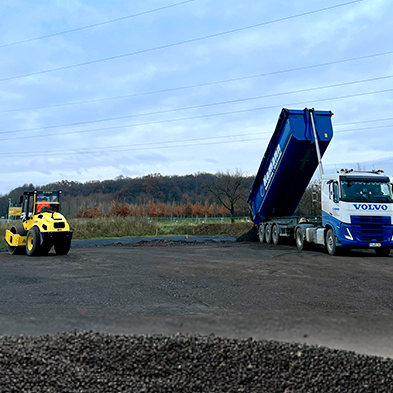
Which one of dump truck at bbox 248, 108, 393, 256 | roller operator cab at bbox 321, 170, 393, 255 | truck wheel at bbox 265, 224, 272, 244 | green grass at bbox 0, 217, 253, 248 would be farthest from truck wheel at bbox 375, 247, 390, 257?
green grass at bbox 0, 217, 253, 248

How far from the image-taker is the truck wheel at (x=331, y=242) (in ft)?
46.5

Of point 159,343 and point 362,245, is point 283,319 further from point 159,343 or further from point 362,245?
point 362,245

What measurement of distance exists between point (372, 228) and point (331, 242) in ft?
4.52

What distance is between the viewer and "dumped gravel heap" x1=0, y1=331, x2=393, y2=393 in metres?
3.42

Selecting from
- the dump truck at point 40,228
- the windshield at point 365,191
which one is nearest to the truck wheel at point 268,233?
the windshield at point 365,191

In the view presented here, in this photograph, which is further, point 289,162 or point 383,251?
point 289,162

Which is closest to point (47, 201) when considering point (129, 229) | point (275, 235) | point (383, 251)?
point (275, 235)

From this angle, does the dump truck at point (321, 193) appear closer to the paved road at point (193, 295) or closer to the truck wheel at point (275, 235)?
the truck wheel at point (275, 235)

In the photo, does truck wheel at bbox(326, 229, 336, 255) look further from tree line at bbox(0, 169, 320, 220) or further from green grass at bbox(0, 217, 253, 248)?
tree line at bbox(0, 169, 320, 220)

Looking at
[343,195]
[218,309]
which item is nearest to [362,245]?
[343,195]

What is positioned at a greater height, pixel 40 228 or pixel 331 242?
pixel 40 228

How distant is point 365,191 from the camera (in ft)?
45.7

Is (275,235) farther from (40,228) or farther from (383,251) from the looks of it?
(40,228)

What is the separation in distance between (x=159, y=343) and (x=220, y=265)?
23.3ft
